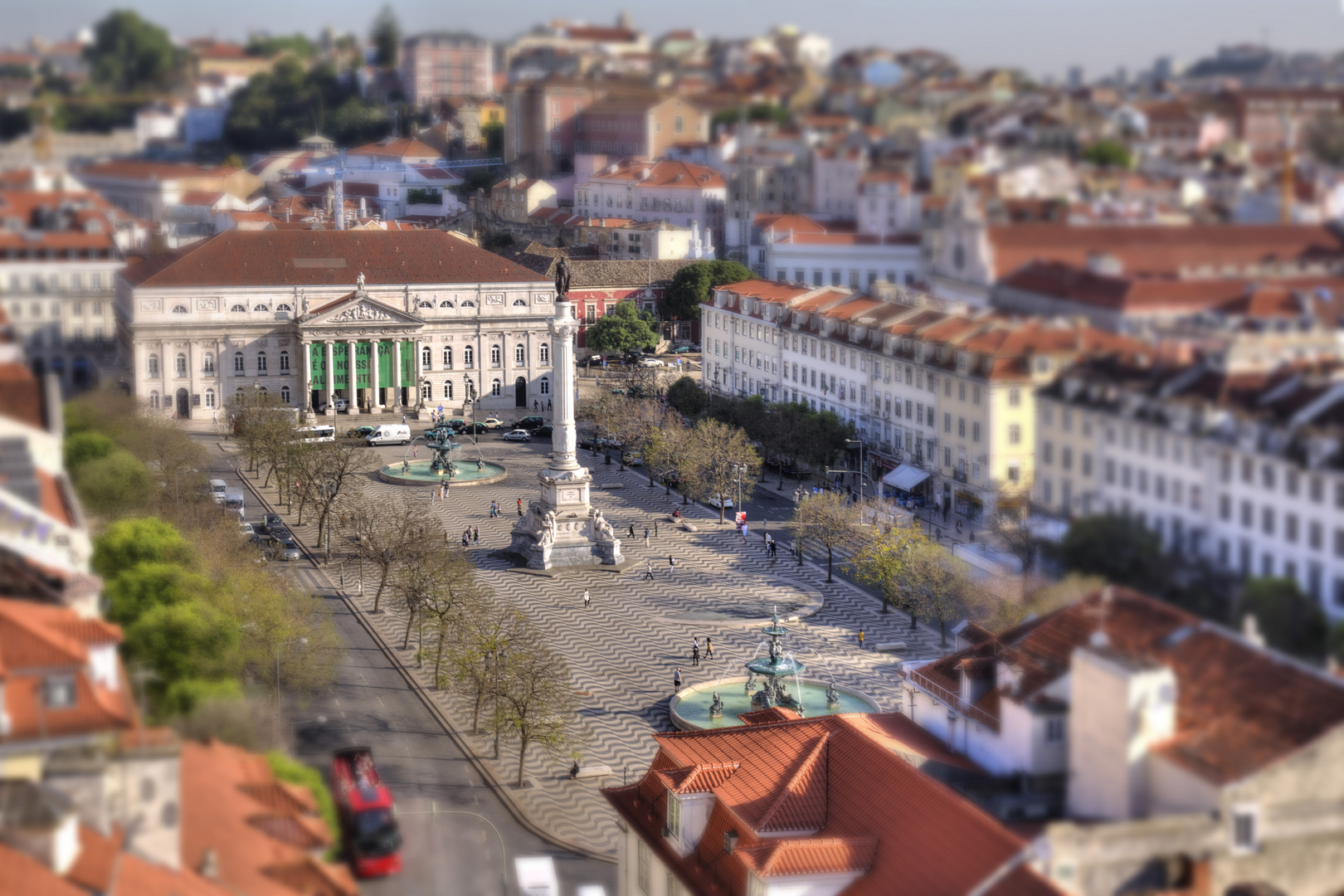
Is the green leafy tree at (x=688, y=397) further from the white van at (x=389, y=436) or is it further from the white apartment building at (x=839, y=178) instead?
the white apartment building at (x=839, y=178)

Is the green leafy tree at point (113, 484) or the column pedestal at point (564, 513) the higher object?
the green leafy tree at point (113, 484)

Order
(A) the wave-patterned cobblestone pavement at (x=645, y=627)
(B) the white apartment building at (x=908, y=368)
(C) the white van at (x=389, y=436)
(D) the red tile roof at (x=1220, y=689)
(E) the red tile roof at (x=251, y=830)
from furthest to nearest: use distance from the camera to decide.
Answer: (C) the white van at (x=389, y=436), (A) the wave-patterned cobblestone pavement at (x=645, y=627), (E) the red tile roof at (x=251, y=830), (B) the white apartment building at (x=908, y=368), (D) the red tile roof at (x=1220, y=689)

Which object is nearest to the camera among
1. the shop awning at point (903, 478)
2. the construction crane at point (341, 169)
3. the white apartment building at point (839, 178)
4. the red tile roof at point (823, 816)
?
the red tile roof at point (823, 816)

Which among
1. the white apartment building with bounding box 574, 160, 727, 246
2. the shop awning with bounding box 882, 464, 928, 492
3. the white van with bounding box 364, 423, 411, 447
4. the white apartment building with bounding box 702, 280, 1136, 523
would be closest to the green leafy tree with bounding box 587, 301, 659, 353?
the white apartment building with bounding box 574, 160, 727, 246

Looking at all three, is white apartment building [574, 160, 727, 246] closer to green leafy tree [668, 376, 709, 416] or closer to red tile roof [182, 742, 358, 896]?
green leafy tree [668, 376, 709, 416]

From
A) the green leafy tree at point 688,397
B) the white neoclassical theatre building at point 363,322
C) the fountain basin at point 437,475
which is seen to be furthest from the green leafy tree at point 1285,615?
the white neoclassical theatre building at point 363,322

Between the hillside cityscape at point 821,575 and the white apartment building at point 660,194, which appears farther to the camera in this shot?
the white apartment building at point 660,194

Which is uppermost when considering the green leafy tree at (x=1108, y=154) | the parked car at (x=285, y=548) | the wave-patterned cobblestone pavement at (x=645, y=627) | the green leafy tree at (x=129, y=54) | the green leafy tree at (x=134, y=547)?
the green leafy tree at (x=129, y=54)
